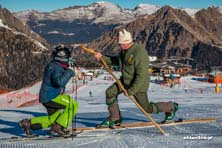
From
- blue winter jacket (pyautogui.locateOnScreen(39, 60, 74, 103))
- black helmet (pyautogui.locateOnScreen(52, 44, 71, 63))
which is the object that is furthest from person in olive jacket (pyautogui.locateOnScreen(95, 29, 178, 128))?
blue winter jacket (pyautogui.locateOnScreen(39, 60, 74, 103))

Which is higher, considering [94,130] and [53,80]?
[53,80]

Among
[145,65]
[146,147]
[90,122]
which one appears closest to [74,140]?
[146,147]

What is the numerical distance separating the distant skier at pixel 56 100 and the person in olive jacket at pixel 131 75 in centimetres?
87

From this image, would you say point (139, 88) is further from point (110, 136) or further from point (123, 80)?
point (110, 136)

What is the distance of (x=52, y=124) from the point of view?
7.25 m

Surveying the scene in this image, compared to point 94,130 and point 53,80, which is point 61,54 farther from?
point 94,130

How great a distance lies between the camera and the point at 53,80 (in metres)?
7.02

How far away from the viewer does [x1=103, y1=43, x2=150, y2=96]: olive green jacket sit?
24.7ft

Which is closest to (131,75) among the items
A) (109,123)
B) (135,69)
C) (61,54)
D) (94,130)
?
(135,69)

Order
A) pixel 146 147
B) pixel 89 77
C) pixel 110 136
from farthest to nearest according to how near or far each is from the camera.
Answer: pixel 89 77
pixel 110 136
pixel 146 147

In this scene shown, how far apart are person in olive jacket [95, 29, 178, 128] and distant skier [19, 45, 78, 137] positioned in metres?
0.87

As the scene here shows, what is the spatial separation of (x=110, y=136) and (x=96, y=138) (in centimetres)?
28

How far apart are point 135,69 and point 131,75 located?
155mm

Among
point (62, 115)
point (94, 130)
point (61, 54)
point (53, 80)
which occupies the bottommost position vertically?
point (94, 130)
